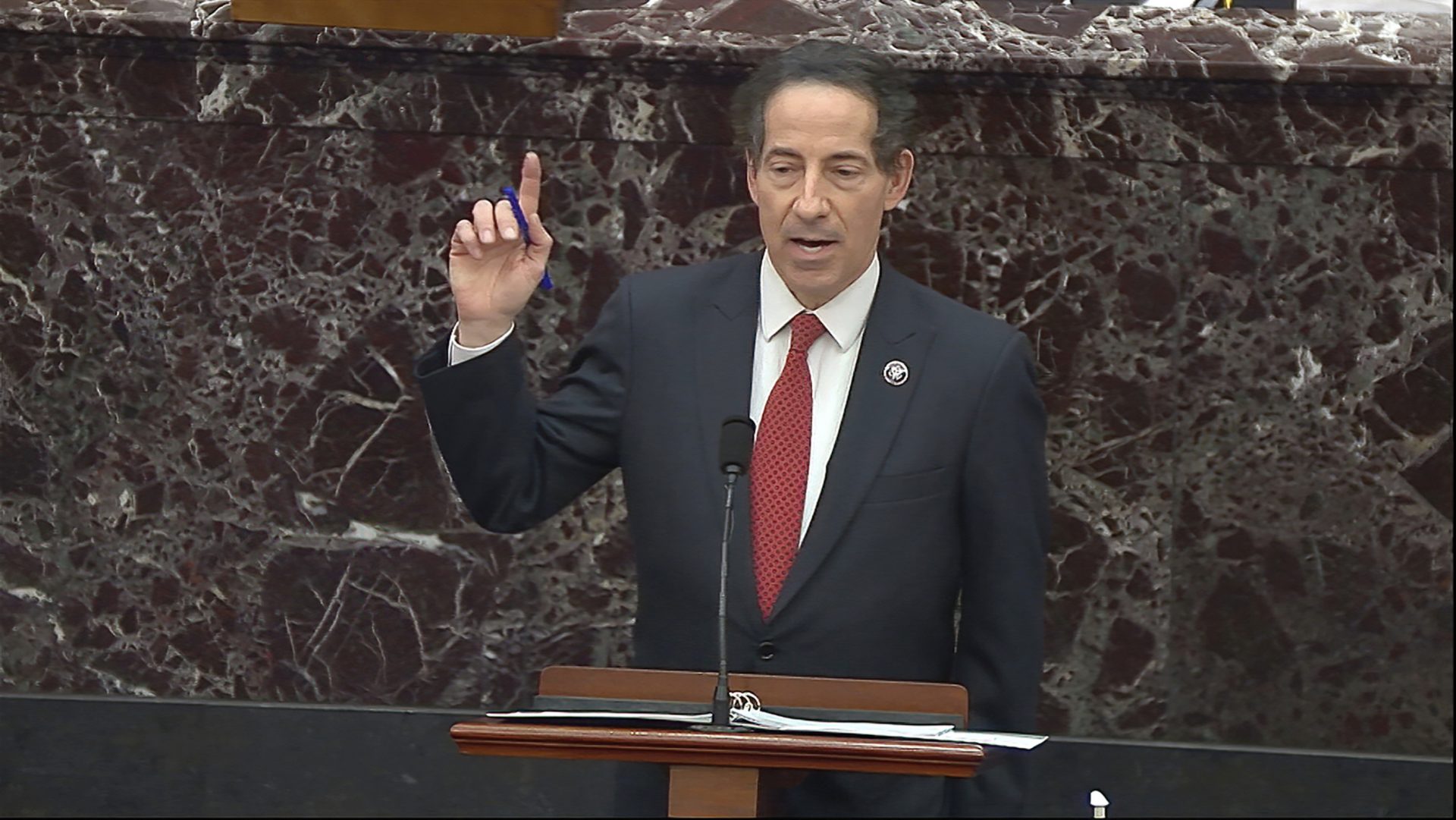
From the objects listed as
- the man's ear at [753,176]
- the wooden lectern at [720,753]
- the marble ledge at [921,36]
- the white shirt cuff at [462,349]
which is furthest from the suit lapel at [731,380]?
the marble ledge at [921,36]

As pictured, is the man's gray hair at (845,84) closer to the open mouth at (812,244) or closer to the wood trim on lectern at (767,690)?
the open mouth at (812,244)

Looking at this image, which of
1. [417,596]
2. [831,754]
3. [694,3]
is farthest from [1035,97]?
[831,754]

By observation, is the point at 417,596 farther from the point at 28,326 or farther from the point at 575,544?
the point at 28,326

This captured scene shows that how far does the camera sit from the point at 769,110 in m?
2.92

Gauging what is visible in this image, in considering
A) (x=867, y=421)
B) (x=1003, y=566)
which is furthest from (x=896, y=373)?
(x=1003, y=566)

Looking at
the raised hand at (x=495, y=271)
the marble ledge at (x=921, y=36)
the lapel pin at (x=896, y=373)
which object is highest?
the marble ledge at (x=921, y=36)

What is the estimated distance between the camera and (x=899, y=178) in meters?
3.04

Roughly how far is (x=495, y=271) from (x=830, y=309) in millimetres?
555

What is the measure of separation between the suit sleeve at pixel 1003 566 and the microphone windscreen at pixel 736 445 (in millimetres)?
556

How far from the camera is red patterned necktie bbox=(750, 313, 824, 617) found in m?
2.81

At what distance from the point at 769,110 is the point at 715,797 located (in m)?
1.23

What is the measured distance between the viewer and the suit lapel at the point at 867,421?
2.77 meters

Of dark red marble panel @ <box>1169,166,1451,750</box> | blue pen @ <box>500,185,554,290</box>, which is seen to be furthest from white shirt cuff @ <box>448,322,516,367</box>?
dark red marble panel @ <box>1169,166,1451,750</box>

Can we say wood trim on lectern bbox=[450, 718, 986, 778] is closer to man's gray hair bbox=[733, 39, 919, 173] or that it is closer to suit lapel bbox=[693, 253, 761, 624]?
suit lapel bbox=[693, 253, 761, 624]
